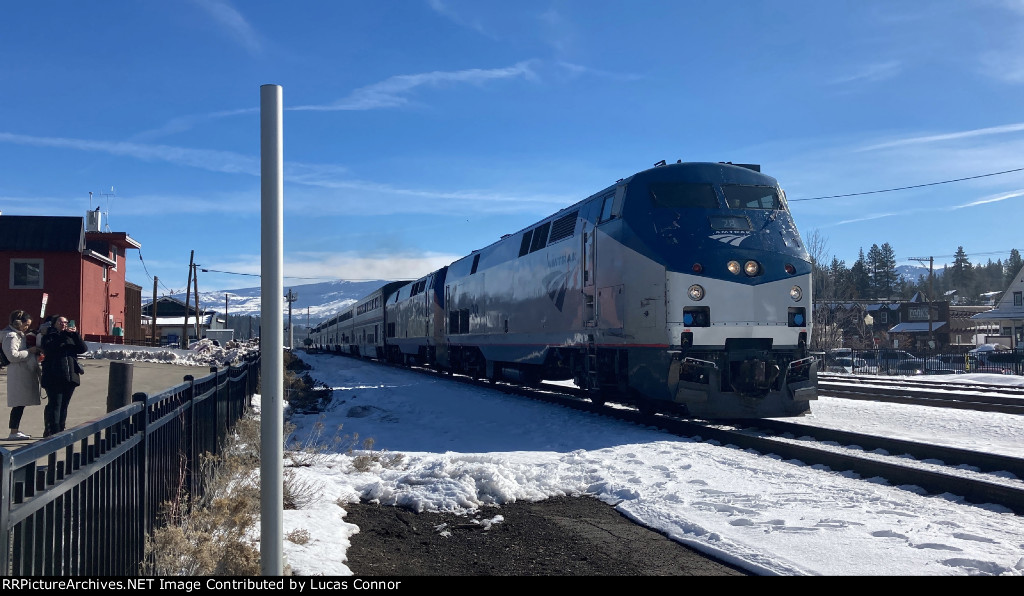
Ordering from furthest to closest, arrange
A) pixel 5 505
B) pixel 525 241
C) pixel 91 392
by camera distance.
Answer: pixel 91 392 → pixel 525 241 → pixel 5 505

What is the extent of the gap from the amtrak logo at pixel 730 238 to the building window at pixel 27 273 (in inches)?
1361

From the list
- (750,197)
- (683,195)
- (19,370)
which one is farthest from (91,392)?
(750,197)

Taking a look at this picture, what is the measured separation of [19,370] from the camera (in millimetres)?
10203

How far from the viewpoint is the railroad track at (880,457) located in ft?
22.9

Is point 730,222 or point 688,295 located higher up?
point 730,222

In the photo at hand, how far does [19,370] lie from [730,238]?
10.1m

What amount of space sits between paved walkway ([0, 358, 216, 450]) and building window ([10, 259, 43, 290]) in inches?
319

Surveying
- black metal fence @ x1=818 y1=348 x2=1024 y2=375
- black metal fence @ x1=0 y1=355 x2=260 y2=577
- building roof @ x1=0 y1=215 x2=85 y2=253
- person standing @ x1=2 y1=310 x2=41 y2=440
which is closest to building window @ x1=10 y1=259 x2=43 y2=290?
building roof @ x1=0 y1=215 x2=85 y2=253

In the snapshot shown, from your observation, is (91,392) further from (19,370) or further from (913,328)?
(913,328)

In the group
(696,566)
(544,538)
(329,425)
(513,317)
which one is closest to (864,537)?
(696,566)

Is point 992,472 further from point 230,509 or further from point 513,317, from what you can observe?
point 513,317

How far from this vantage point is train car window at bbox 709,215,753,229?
11.5 m

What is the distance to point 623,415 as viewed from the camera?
13.2 m

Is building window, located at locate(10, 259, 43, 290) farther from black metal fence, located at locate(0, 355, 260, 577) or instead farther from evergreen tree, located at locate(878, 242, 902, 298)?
evergreen tree, located at locate(878, 242, 902, 298)
